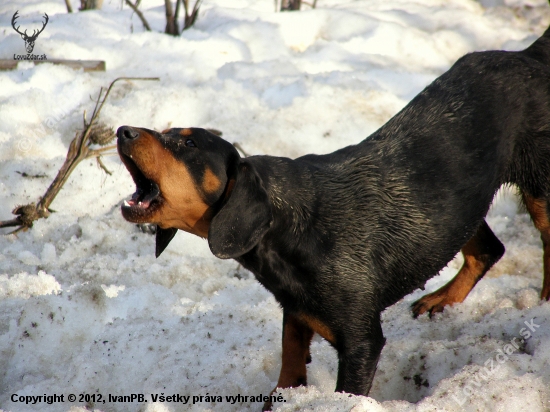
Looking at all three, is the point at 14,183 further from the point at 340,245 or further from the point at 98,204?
the point at 340,245

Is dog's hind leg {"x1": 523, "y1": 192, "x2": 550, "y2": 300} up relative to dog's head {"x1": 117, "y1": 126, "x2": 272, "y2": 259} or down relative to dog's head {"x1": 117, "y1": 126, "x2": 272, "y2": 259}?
down

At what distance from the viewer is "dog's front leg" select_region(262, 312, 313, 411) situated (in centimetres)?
315

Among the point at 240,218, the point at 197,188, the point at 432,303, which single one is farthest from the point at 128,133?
the point at 432,303

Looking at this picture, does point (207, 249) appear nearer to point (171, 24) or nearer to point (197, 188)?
point (197, 188)

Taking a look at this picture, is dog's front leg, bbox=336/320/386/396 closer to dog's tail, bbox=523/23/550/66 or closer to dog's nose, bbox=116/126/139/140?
dog's nose, bbox=116/126/139/140

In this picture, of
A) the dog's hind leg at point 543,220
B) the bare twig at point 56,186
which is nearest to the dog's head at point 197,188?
the dog's hind leg at point 543,220

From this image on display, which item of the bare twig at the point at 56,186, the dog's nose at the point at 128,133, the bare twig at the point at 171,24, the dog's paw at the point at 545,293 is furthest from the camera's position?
the bare twig at the point at 171,24

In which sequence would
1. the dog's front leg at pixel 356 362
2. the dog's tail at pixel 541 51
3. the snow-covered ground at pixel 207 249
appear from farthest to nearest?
1. the dog's tail at pixel 541 51
2. the snow-covered ground at pixel 207 249
3. the dog's front leg at pixel 356 362

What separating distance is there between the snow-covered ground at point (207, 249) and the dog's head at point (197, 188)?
757 mm

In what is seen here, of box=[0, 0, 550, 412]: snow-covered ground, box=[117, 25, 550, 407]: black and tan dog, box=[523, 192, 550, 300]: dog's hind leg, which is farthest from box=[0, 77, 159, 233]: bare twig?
box=[523, 192, 550, 300]: dog's hind leg

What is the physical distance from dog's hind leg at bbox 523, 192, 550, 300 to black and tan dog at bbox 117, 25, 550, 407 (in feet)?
0.32

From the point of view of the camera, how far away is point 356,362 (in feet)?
9.25

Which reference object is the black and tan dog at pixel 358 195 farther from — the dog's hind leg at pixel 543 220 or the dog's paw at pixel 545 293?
the dog's paw at pixel 545 293

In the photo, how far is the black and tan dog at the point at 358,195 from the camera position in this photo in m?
2.60
